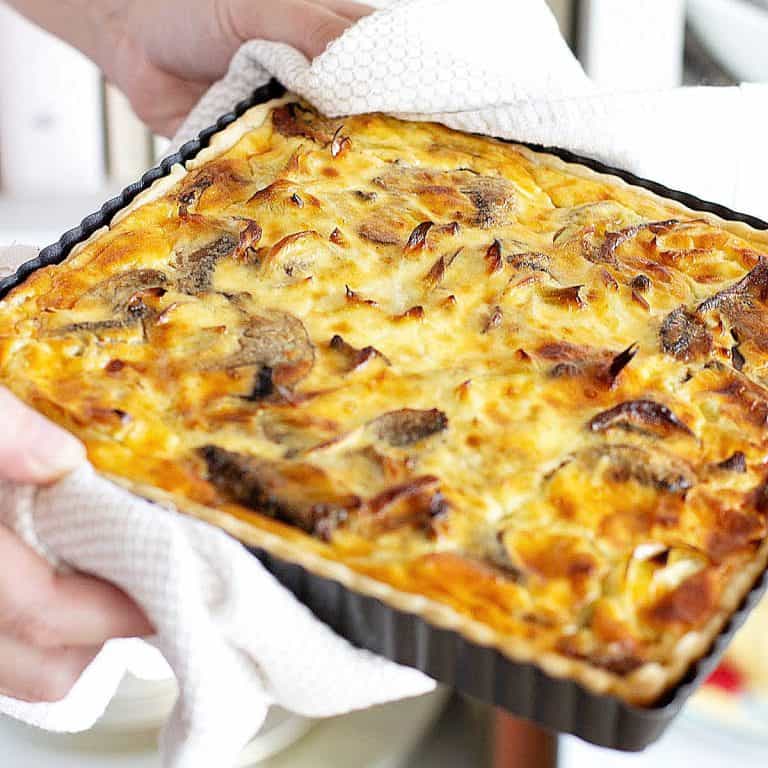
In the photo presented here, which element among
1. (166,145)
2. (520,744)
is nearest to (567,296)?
(520,744)

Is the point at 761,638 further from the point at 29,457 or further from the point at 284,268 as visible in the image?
the point at 29,457

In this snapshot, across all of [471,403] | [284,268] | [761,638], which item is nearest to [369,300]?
[284,268]

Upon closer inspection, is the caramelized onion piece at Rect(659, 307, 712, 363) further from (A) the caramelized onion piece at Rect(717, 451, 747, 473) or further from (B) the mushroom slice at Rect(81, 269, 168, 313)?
(B) the mushroom slice at Rect(81, 269, 168, 313)

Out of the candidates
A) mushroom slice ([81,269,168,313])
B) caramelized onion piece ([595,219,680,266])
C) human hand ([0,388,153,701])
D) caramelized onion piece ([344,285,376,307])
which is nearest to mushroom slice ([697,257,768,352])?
caramelized onion piece ([595,219,680,266])

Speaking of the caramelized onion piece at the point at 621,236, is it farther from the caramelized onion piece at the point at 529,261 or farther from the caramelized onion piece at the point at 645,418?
the caramelized onion piece at the point at 645,418

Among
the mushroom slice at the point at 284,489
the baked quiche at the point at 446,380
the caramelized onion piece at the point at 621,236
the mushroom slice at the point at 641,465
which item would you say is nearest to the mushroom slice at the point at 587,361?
the baked quiche at the point at 446,380

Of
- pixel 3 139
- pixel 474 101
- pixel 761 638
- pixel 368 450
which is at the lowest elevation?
pixel 761 638

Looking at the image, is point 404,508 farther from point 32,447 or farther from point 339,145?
point 339,145
